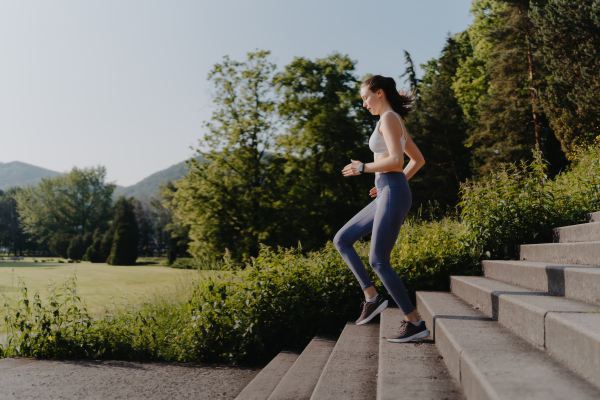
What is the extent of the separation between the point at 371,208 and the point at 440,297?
1564mm

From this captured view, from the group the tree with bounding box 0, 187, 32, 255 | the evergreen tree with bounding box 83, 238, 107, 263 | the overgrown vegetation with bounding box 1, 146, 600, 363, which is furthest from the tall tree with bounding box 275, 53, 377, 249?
the tree with bounding box 0, 187, 32, 255

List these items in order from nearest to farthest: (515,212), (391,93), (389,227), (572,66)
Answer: (389,227) → (391,93) → (515,212) → (572,66)

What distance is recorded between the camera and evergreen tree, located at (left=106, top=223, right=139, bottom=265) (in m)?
38.9

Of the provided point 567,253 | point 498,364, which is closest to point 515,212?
point 567,253

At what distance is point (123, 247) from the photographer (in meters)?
39.2

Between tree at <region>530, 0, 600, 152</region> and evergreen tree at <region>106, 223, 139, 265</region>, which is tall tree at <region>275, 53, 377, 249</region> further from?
evergreen tree at <region>106, 223, 139, 265</region>

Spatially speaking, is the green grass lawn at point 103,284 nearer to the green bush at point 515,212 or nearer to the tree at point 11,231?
the green bush at point 515,212

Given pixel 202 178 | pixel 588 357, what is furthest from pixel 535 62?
pixel 588 357

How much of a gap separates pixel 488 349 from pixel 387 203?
3.96 ft

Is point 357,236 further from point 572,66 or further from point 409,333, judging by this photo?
point 572,66

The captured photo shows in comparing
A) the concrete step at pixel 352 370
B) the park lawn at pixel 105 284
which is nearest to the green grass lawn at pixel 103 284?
the park lawn at pixel 105 284

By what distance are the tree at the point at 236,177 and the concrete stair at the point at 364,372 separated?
1635 cm

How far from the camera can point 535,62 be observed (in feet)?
78.7

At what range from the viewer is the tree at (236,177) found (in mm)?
21016
